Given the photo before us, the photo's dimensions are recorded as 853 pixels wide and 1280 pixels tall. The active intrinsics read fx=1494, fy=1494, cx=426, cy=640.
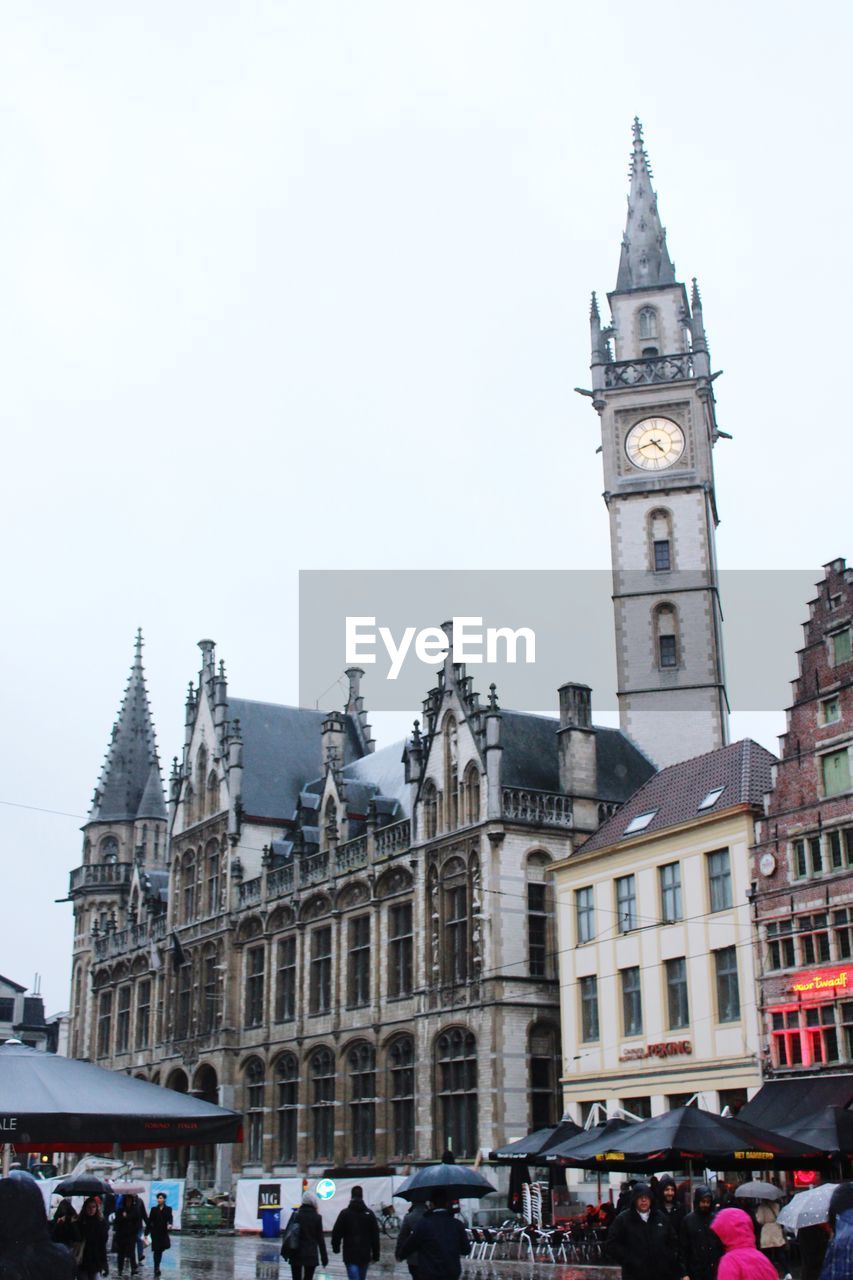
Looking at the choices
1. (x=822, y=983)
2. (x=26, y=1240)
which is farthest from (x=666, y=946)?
(x=26, y=1240)

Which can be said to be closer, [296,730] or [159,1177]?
[159,1177]

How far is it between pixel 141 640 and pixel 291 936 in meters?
35.8

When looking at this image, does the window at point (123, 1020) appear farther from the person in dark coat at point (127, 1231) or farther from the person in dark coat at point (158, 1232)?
the person in dark coat at point (127, 1231)

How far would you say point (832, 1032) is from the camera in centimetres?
3188

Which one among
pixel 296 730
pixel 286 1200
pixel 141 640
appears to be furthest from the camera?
pixel 141 640

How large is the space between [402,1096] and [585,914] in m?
10.4

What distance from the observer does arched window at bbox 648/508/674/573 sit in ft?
181

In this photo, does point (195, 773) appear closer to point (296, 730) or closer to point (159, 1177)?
point (296, 730)

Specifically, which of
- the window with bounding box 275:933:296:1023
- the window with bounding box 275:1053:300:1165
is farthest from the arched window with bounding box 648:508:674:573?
the window with bounding box 275:1053:300:1165

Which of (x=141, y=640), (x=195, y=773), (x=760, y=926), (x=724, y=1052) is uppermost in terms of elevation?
(x=141, y=640)

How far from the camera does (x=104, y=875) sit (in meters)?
80.6

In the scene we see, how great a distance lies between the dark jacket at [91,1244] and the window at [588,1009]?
23623mm

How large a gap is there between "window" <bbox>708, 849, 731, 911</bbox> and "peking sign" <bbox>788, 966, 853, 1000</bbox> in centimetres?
321

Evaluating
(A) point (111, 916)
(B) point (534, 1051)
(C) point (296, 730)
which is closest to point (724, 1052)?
(B) point (534, 1051)
